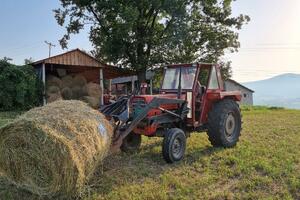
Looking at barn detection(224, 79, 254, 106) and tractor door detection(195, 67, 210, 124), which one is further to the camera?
barn detection(224, 79, 254, 106)

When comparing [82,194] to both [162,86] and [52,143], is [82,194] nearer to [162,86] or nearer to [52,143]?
A: [52,143]

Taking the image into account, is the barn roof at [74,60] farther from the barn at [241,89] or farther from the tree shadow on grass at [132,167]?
the barn at [241,89]

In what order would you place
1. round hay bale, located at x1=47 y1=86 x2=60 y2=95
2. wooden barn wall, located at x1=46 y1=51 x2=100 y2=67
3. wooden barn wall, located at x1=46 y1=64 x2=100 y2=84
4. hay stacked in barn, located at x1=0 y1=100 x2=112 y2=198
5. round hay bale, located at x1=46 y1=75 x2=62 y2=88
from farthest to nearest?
wooden barn wall, located at x1=46 y1=64 x2=100 y2=84 → round hay bale, located at x1=46 y1=75 x2=62 y2=88 → round hay bale, located at x1=47 y1=86 x2=60 y2=95 → wooden barn wall, located at x1=46 y1=51 x2=100 y2=67 → hay stacked in barn, located at x1=0 y1=100 x2=112 y2=198

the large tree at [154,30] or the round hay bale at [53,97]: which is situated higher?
the large tree at [154,30]

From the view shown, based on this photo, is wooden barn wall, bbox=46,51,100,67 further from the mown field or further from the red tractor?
the mown field

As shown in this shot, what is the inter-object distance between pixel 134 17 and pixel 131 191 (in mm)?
14165

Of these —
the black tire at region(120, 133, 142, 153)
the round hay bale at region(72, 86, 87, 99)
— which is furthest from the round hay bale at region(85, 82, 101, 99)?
the black tire at region(120, 133, 142, 153)

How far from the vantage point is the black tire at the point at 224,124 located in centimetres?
671

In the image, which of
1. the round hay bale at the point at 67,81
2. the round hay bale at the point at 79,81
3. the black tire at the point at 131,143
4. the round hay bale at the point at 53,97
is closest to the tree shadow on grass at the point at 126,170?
the black tire at the point at 131,143

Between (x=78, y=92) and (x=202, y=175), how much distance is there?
1186 cm

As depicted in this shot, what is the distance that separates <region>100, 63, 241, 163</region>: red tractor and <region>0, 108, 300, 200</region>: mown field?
14.2 inches

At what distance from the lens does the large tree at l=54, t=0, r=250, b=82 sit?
18.6 metres

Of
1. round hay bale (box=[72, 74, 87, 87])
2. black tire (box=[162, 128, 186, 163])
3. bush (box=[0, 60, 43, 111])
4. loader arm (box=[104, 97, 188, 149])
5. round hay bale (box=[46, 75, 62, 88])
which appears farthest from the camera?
round hay bale (box=[72, 74, 87, 87])

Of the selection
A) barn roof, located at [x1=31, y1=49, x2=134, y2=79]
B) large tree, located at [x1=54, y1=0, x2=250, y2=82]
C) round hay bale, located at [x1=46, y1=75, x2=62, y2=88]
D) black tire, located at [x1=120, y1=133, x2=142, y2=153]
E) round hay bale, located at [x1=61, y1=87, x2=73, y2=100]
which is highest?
large tree, located at [x1=54, y1=0, x2=250, y2=82]
